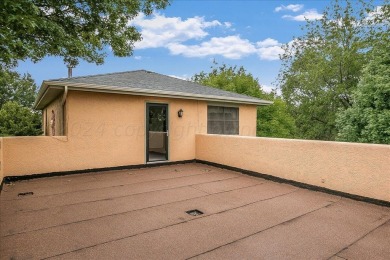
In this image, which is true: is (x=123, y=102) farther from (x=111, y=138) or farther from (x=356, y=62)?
(x=356, y=62)

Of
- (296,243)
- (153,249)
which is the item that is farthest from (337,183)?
(153,249)

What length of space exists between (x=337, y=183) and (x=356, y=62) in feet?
51.1

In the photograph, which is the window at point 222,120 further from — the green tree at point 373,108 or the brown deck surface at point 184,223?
the green tree at point 373,108

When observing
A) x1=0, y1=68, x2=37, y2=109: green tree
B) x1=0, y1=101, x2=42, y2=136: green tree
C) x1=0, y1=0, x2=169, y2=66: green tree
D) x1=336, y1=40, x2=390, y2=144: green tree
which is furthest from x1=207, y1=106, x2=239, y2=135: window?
x1=0, y1=68, x2=37, y2=109: green tree

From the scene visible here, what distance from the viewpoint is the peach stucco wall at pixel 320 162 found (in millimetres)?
4387

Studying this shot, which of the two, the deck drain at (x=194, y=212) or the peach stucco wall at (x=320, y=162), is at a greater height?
the peach stucco wall at (x=320, y=162)

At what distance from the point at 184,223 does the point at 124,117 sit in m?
4.88

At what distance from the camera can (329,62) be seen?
17656mm

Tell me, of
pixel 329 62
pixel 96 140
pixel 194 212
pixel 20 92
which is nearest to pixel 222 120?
pixel 96 140

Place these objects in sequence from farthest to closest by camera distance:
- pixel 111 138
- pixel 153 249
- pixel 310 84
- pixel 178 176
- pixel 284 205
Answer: pixel 310 84 → pixel 111 138 → pixel 178 176 → pixel 284 205 → pixel 153 249

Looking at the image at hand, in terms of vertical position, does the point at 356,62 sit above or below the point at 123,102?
above

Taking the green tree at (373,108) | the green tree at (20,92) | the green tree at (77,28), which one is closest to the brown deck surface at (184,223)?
the green tree at (77,28)

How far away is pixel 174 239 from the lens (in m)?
3.06

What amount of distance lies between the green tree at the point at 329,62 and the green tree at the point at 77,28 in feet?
46.5
